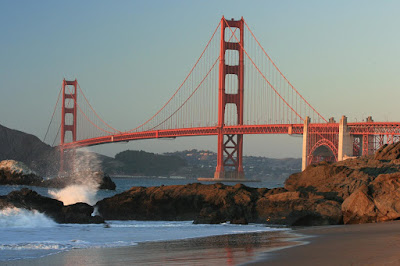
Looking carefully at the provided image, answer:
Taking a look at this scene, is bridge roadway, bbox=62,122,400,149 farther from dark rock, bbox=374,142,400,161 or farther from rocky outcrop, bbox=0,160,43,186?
dark rock, bbox=374,142,400,161

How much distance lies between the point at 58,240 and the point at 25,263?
10.9 ft

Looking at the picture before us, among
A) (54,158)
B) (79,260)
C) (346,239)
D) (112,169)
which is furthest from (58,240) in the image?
(112,169)

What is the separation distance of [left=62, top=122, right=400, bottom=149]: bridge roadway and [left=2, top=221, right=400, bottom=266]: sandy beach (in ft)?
152

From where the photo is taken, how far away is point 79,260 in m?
10.5

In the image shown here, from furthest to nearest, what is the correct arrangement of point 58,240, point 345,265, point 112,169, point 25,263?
1. point 112,169
2. point 58,240
3. point 25,263
4. point 345,265

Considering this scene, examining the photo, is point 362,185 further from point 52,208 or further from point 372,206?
point 52,208

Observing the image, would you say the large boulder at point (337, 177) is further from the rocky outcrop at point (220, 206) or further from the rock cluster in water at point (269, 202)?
the rocky outcrop at point (220, 206)

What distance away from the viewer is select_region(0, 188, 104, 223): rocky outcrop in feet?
56.6

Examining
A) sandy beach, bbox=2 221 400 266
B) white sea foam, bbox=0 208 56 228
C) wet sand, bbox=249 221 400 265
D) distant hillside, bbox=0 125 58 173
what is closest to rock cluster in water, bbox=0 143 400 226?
white sea foam, bbox=0 208 56 228

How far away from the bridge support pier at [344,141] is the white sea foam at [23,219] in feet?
147

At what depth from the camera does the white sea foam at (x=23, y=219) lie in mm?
16609

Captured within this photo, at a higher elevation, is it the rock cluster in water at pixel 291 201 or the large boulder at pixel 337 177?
the large boulder at pixel 337 177

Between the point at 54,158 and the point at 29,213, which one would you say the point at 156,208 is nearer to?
the point at 29,213

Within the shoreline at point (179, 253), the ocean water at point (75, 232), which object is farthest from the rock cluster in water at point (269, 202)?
the shoreline at point (179, 253)
